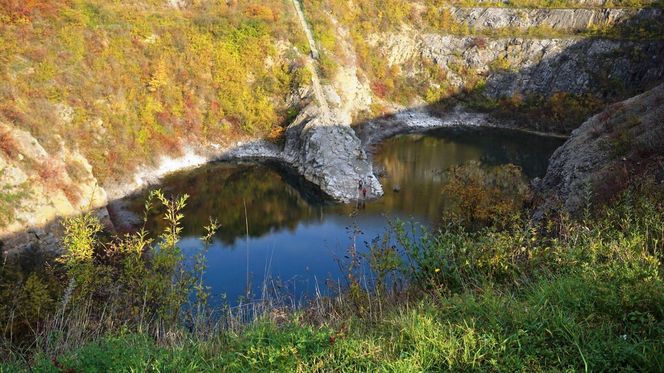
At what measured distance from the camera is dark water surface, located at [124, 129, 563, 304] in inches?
831

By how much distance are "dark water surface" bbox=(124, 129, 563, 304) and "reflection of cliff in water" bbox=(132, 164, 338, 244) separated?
0.22ft

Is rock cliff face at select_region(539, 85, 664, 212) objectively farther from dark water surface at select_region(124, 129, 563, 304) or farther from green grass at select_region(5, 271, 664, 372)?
green grass at select_region(5, 271, 664, 372)

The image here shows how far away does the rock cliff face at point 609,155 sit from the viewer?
14.8 meters

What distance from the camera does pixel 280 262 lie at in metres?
22.3

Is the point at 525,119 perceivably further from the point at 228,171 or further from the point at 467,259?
the point at 467,259

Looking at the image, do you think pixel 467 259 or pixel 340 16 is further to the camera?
pixel 340 16

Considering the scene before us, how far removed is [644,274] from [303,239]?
68.3 ft

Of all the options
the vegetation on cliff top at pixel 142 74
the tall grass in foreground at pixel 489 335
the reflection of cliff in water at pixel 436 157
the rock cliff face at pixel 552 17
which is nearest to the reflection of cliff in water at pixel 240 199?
the vegetation on cliff top at pixel 142 74

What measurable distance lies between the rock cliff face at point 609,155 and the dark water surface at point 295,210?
671 cm

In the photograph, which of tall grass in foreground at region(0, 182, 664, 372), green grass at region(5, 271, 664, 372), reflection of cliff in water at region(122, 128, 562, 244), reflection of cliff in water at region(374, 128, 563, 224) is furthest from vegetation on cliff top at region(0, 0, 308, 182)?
green grass at region(5, 271, 664, 372)

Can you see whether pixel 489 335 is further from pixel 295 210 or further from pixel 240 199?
pixel 240 199

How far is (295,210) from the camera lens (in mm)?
30750

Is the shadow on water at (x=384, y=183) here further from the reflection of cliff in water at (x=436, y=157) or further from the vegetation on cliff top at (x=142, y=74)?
the vegetation on cliff top at (x=142, y=74)

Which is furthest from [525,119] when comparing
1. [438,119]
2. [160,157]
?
[160,157]
